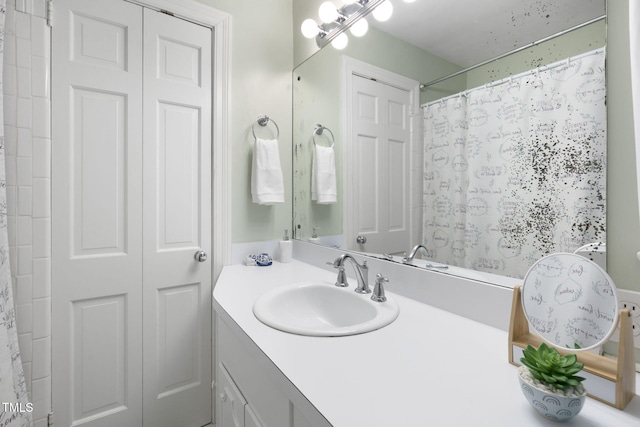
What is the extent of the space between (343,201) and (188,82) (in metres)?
0.96

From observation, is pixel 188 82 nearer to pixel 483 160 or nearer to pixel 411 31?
pixel 411 31

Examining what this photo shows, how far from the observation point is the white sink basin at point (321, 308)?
0.90m

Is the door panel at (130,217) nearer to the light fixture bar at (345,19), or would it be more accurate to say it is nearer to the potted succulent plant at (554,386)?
the light fixture bar at (345,19)

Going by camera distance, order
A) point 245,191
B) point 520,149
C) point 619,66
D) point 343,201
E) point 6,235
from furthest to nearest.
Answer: point 245,191 < point 343,201 < point 6,235 < point 520,149 < point 619,66

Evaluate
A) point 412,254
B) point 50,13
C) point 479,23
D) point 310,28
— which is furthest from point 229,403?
point 310,28

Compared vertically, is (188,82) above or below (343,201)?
above

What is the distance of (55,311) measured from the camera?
1.22m

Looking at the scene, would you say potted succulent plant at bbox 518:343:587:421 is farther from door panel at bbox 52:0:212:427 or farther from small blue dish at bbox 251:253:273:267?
door panel at bbox 52:0:212:427

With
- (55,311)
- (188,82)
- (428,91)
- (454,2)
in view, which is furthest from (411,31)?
(55,311)

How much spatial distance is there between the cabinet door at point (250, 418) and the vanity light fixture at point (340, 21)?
1.51 meters

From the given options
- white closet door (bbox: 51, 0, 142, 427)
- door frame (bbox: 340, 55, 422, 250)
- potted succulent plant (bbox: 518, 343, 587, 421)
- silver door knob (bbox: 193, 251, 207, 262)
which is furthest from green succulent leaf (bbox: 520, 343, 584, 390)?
white closet door (bbox: 51, 0, 142, 427)

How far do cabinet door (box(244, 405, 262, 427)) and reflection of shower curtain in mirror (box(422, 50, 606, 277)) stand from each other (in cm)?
74

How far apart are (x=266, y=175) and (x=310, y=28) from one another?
2.61ft

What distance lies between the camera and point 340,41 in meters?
1.49
